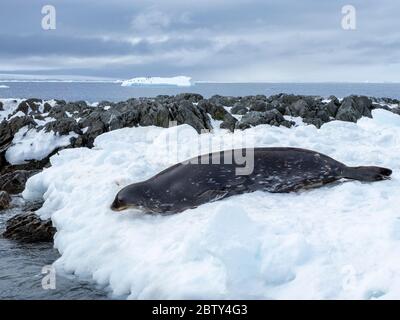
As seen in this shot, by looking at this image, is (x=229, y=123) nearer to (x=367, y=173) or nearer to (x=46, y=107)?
(x=367, y=173)

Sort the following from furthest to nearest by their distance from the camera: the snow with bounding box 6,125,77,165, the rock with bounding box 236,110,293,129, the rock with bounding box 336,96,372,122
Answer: the rock with bounding box 336,96,372,122, the snow with bounding box 6,125,77,165, the rock with bounding box 236,110,293,129

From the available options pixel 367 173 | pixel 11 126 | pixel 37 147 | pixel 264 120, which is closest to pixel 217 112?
pixel 264 120

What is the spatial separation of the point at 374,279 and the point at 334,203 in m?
2.10

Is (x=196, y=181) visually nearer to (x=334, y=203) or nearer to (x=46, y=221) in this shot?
(x=334, y=203)

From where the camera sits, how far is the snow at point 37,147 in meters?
16.3

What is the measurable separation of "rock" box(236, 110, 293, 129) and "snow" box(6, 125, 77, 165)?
5437mm

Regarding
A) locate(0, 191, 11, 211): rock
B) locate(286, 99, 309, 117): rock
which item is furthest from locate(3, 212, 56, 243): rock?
locate(286, 99, 309, 117): rock

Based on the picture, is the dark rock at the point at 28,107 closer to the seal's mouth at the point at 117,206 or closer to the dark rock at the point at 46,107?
the dark rock at the point at 46,107

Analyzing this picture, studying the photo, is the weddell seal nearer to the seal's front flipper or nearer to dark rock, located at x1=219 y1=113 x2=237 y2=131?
the seal's front flipper

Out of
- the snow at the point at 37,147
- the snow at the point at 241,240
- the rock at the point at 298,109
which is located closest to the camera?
the snow at the point at 241,240

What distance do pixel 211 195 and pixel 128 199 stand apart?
1.15 m

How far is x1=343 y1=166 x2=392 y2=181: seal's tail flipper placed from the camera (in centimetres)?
729

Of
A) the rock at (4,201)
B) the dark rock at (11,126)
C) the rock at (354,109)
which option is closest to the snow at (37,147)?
the dark rock at (11,126)

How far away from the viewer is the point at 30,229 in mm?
8594
